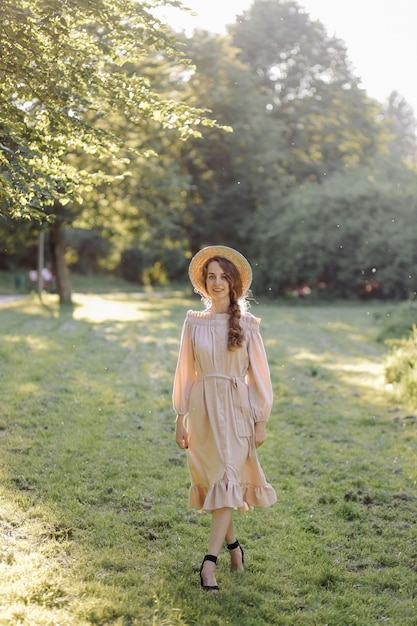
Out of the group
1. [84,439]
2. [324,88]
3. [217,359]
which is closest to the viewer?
[217,359]

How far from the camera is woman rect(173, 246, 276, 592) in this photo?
4.77 metres

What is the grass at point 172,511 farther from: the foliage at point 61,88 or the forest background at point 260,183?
the forest background at point 260,183

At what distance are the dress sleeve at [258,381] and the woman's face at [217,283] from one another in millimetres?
309

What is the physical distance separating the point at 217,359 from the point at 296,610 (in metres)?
1.57

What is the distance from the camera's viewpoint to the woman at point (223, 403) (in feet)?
15.6

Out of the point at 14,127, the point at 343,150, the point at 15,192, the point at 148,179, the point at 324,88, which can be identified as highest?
the point at 324,88

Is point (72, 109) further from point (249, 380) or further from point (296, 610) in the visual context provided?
point (296, 610)

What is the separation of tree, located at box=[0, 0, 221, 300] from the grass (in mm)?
2435

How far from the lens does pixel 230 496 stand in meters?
4.70

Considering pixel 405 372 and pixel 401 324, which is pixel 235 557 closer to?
pixel 405 372

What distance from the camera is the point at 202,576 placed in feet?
15.3

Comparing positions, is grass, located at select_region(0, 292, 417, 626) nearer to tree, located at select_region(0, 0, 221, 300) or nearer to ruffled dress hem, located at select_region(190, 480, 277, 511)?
ruffled dress hem, located at select_region(190, 480, 277, 511)

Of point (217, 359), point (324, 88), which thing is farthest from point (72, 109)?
point (324, 88)

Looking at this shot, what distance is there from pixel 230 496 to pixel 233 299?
4.10ft
